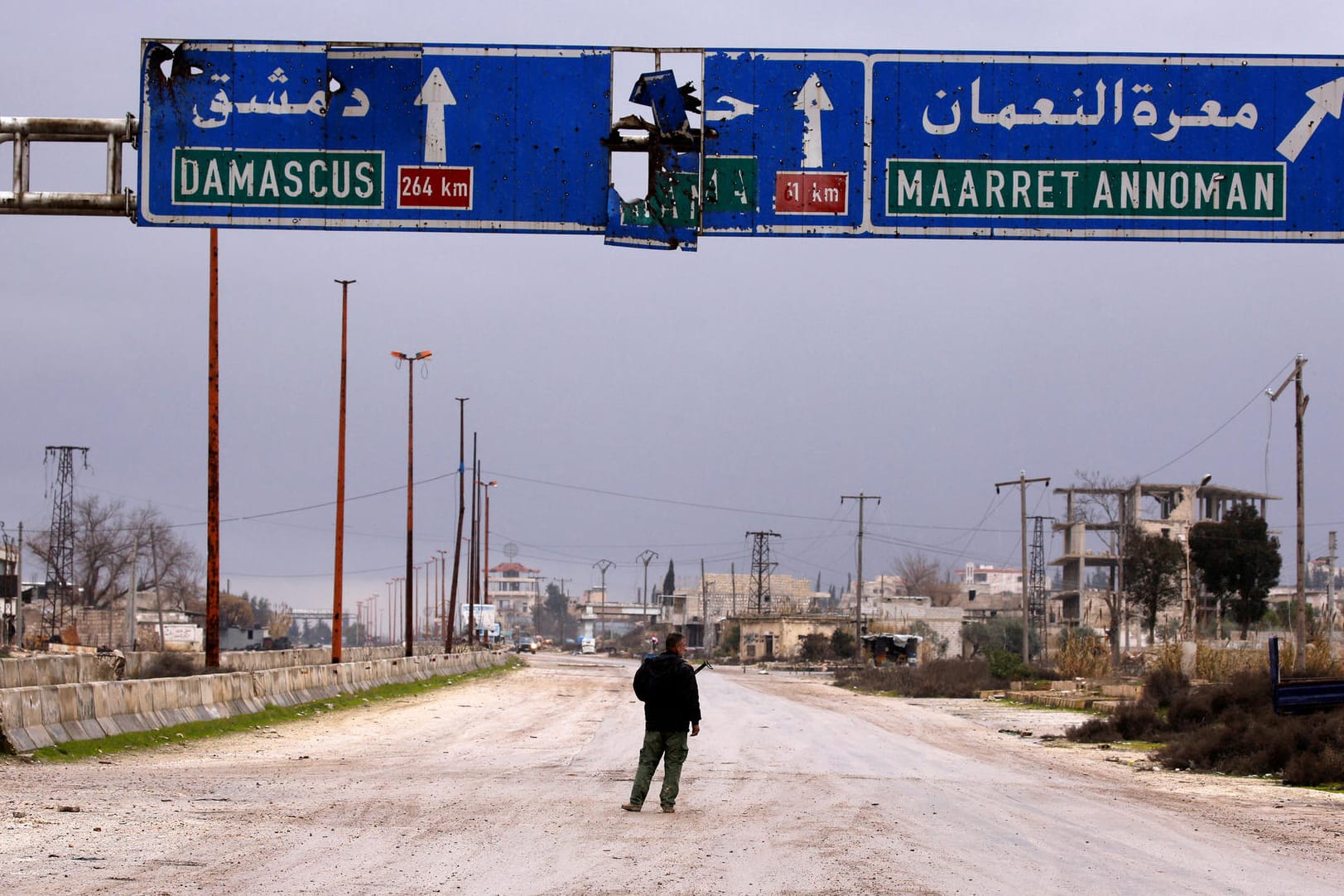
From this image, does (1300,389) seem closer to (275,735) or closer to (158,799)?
(275,735)

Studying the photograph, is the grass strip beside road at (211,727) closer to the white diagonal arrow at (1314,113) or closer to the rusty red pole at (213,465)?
the rusty red pole at (213,465)

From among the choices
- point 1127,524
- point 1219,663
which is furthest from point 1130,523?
point 1219,663

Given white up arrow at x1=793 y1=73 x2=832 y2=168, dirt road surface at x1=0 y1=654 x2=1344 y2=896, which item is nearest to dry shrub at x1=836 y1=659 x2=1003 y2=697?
dirt road surface at x1=0 y1=654 x2=1344 y2=896

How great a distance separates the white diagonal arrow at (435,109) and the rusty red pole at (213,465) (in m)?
18.9

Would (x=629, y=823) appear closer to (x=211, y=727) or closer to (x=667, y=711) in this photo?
(x=667, y=711)

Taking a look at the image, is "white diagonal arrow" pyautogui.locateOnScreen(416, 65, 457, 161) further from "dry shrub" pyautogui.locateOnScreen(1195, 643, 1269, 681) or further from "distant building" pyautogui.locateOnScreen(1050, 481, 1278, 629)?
"distant building" pyautogui.locateOnScreen(1050, 481, 1278, 629)

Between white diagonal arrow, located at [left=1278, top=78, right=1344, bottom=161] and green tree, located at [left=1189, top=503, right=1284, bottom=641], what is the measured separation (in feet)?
257

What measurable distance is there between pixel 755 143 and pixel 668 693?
17.1ft

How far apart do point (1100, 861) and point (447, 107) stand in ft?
28.3

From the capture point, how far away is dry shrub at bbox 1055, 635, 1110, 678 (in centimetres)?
4744

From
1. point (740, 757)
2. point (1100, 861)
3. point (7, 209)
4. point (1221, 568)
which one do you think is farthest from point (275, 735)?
point (1221, 568)

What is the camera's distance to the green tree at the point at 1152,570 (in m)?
88.8

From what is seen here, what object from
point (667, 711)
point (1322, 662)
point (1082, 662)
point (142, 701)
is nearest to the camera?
point (667, 711)

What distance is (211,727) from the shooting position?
23656 mm
